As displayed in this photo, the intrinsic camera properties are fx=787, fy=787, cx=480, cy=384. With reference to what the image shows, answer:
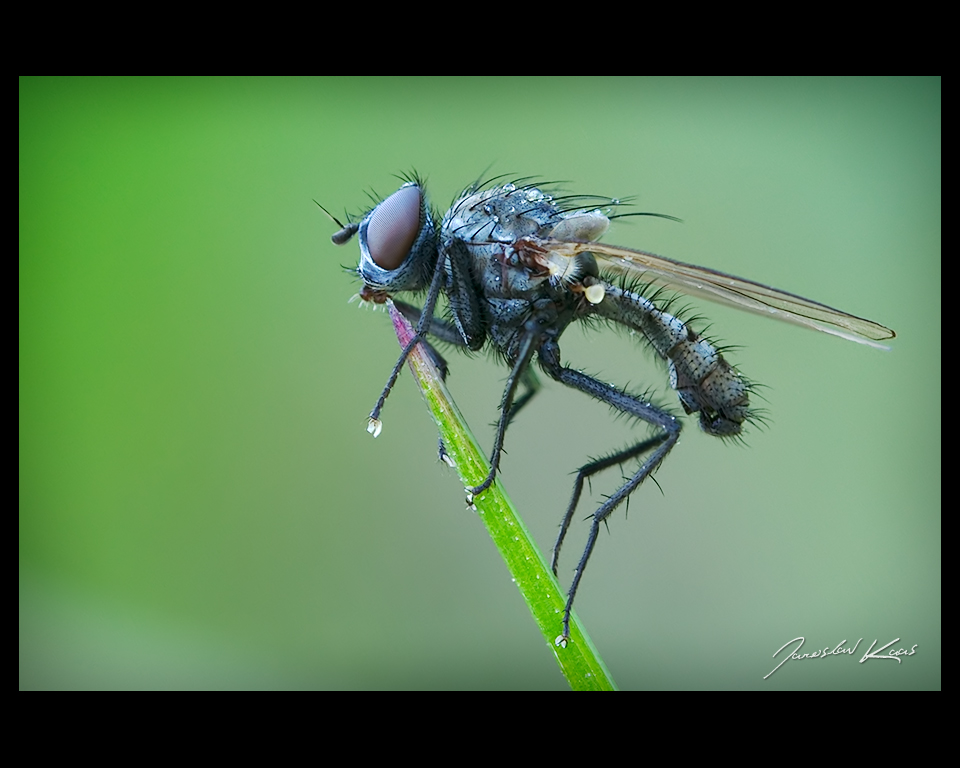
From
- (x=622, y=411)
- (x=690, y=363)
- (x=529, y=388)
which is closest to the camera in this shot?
(x=622, y=411)

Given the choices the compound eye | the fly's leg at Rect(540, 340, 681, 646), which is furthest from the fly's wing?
the compound eye

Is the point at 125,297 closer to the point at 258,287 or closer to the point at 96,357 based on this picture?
the point at 96,357

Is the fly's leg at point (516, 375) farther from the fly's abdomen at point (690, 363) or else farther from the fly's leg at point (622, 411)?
the fly's abdomen at point (690, 363)

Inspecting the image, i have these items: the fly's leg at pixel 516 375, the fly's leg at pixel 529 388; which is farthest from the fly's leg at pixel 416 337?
the fly's leg at pixel 529 388

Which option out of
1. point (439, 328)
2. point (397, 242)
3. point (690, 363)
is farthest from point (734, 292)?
point (397, 242)

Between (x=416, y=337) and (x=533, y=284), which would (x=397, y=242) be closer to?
(x=533, y=284)

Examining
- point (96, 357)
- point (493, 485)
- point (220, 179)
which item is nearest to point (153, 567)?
point (96, 357)
